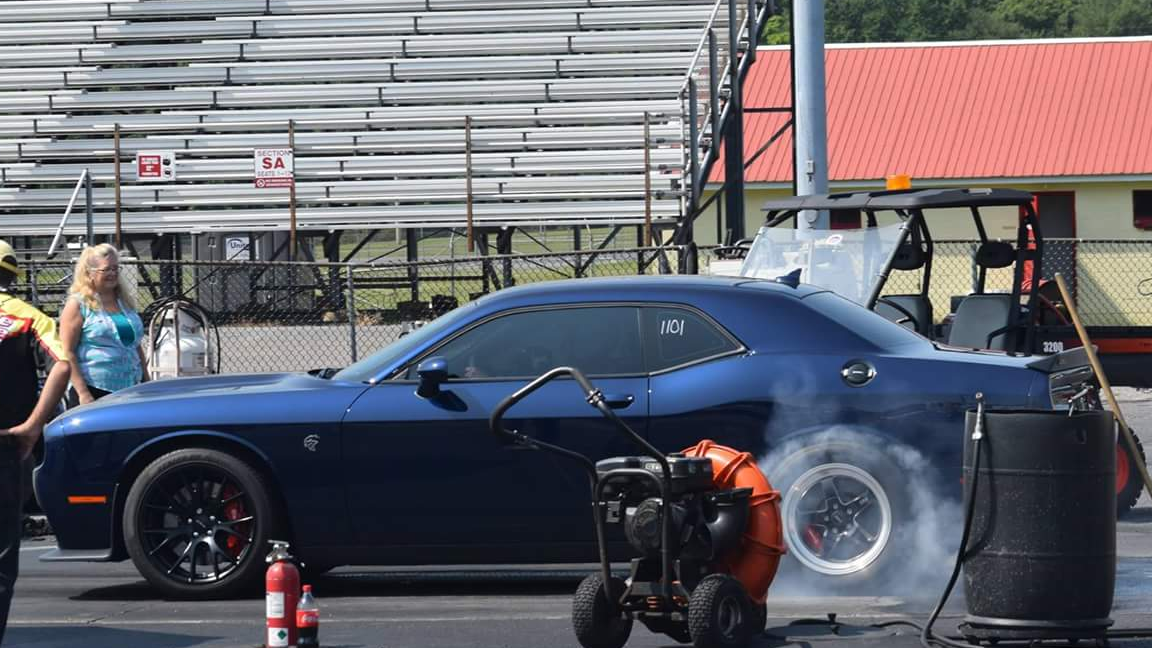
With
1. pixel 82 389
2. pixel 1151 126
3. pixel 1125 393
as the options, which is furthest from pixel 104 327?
pixel 1151 126

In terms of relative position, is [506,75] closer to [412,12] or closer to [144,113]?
[412,12]

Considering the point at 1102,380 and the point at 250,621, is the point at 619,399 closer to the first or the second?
the point at 250,621

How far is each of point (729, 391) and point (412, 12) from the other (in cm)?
1828

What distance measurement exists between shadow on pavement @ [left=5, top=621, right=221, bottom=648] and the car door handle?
2012mm

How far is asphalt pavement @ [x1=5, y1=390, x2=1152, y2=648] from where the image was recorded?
6.87m

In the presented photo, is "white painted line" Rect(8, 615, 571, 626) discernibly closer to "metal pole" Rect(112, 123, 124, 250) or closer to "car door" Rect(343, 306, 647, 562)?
"car door" Rect(343, 306, 647, 562)

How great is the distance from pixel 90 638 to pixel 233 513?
39.8 inches

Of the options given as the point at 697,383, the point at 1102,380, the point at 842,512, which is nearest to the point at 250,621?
the point at 697,383

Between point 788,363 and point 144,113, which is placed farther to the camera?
point 144,113

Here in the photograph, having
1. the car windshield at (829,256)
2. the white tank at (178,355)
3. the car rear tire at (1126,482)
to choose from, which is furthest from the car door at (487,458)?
the white tank at (178,355)

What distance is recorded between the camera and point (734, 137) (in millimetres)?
23484

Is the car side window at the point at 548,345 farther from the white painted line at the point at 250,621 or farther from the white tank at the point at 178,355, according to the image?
the white tank at the point at 178,355

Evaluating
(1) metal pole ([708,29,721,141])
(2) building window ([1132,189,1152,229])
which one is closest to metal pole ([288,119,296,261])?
(1) metal pole ([708,29,721,141])

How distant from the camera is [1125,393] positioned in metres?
18.3
